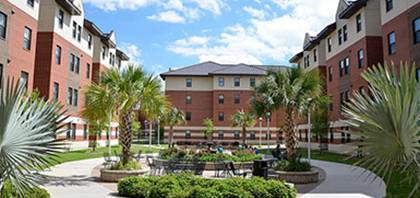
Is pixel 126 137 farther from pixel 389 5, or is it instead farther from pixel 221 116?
pixel 221 116

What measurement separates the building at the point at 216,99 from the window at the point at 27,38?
32139 millimetres

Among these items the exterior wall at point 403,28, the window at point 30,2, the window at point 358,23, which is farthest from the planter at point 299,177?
the window at point 30,2

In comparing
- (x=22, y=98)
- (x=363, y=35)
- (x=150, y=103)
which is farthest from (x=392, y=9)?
(x=22, y=98)

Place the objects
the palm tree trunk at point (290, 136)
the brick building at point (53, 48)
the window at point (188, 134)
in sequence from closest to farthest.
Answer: the palm tree trunk at point (290, 136)
the brick building at point (53, 48)
the window at point (188, 134)

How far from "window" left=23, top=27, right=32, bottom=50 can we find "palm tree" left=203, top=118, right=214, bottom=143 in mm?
33068

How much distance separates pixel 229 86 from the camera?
58.8 metres

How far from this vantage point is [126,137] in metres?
16.7

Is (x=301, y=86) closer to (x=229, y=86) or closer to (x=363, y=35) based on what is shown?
(x=363, y=35)

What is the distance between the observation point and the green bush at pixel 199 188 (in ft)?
33.9

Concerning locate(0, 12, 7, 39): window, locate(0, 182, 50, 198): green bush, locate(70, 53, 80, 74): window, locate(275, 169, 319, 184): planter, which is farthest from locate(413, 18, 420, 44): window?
locate(70, 53, 80, 74): window

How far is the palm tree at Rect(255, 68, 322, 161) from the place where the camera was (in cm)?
1677

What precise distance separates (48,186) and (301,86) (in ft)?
38.1

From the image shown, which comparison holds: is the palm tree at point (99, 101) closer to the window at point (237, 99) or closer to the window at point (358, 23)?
the window at point (358, 23)

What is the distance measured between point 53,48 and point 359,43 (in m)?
25.9
